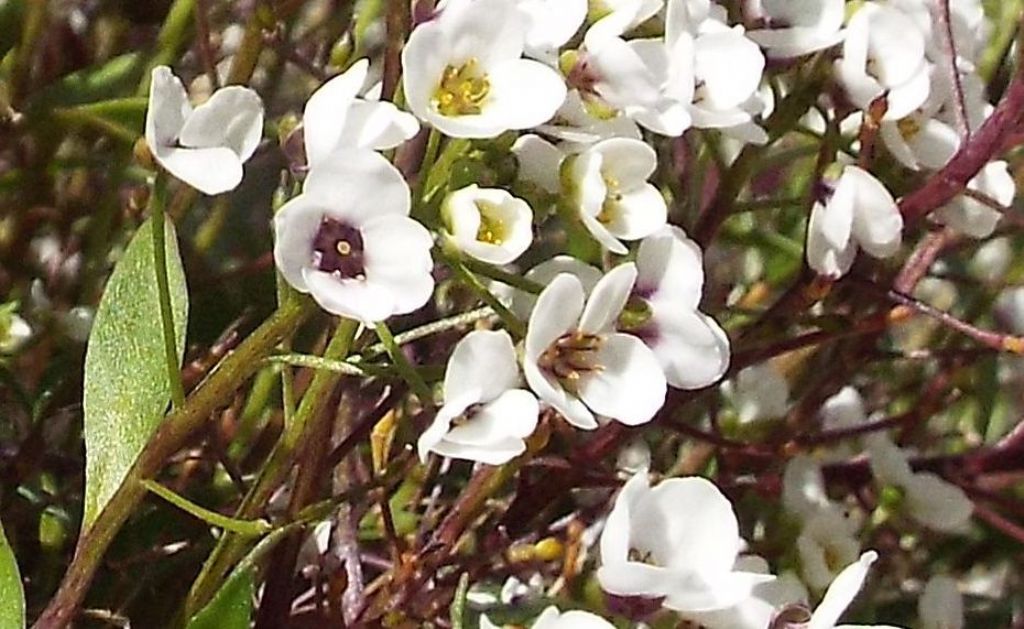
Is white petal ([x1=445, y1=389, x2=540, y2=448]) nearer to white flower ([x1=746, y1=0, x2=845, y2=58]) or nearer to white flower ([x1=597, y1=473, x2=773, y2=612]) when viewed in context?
white flower ([x1=597, y1=473, x2=773, y2=612])

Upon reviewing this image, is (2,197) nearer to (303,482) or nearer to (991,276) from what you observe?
(303,482)

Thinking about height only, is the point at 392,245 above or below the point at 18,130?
above

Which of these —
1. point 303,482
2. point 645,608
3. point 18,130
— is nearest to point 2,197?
point 18,130

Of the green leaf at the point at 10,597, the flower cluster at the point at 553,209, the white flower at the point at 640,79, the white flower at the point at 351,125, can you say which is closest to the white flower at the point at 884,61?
the flower cluster at the point at 553,209

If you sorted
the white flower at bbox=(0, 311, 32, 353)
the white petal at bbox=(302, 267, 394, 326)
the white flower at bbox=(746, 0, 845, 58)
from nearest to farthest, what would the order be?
the white petal at bbox=(302, 267, 394, 326) → the white flower at bbox=(746, 0, 845, 58) → the white flower at bbox=(0, 311, 32, 353)

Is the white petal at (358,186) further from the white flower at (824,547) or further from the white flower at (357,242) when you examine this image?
the white flower at (824,547)

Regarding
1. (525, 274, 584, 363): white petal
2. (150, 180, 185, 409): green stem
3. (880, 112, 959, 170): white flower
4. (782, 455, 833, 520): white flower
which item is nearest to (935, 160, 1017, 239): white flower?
(880, 112, 959, 170): white flower

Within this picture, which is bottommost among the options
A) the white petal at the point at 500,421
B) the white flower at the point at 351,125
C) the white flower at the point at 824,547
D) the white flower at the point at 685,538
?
the white flower at the point at 824,547
